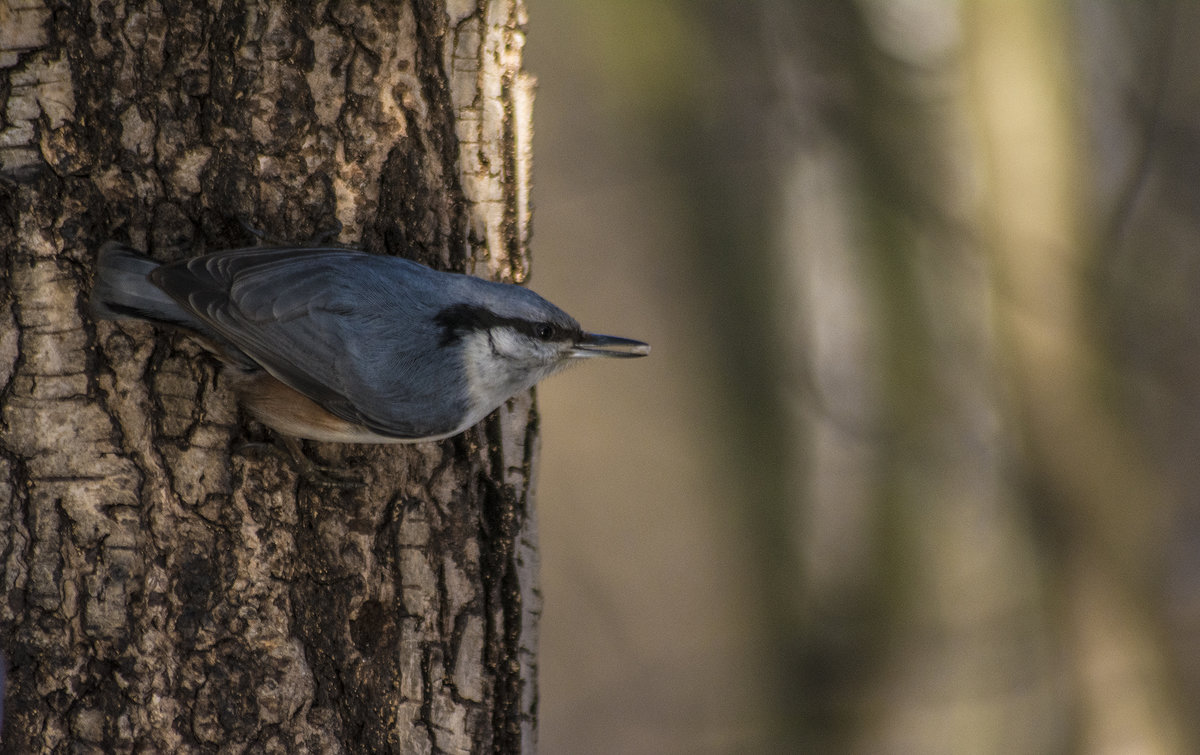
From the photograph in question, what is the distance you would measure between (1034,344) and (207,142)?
10.4 feet

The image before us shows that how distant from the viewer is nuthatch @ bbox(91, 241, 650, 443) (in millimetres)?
1689

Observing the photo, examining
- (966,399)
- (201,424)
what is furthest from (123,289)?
(966,399)

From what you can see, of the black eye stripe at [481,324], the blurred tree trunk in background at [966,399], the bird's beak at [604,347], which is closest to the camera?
the black eye stripe at [481,324]

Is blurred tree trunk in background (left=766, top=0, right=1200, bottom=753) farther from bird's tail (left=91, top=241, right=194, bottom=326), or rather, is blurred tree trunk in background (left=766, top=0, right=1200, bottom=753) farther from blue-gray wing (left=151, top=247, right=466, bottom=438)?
bird's tail (left=91, top=241, right=194, bottom=326)

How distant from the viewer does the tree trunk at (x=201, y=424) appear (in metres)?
1.65

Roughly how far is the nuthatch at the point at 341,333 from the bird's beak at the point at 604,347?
22 cm

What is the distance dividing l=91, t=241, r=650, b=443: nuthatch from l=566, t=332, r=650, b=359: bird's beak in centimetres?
22

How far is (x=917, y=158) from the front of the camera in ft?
13.5

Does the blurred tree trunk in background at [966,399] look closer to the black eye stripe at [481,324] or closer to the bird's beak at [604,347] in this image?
the bird's beak at [604,347]

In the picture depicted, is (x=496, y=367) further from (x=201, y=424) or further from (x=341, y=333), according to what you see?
(x=201, y=424)

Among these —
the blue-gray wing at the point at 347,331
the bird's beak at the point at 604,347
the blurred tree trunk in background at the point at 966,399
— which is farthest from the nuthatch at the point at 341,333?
the blurred tree trunk in background at the point at 966,399

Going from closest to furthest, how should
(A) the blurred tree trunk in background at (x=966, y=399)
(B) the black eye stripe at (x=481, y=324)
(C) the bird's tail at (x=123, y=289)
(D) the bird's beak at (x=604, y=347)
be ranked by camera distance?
(C) the bird's tail at (x=123, y=289), (B) the black eye stripe at (x=481, y=324), (D) the bird's beak at (x=604, y=347), (A) the blurred tree trunk in background at (x=966, y=399)

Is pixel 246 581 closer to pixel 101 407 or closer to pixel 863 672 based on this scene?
pixel 101 407

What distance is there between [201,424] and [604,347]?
0.83m
